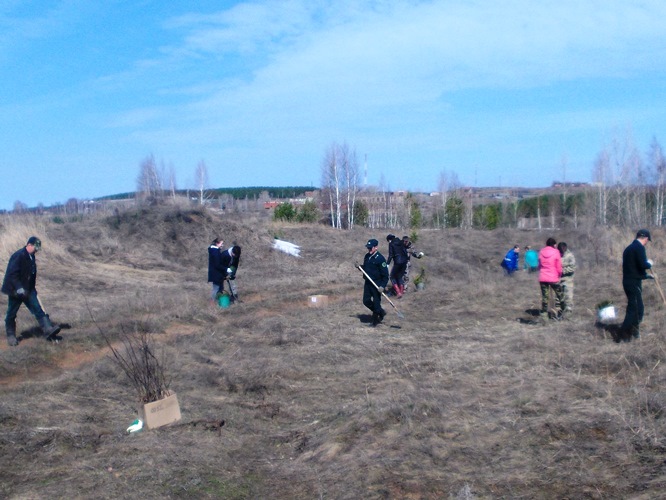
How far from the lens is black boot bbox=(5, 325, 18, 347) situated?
1128cm

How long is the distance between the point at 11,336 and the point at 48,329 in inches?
21.9

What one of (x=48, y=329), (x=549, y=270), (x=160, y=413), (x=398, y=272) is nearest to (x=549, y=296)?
(x=549, y=270)

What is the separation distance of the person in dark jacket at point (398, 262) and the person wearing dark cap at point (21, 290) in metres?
8.17

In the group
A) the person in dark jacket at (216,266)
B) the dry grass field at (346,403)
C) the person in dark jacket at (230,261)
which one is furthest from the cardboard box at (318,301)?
the person in dark jacket at (216,266)

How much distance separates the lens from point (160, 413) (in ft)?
23.6

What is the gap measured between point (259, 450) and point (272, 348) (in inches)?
185

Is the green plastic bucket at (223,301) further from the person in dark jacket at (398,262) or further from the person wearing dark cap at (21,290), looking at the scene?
the person wearing dark cap at (21,290)

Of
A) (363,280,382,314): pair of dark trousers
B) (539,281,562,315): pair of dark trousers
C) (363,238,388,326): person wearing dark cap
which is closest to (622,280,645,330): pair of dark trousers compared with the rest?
(539,281,562,315): pair of dark trousers

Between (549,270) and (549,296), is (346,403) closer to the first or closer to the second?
(549,270)

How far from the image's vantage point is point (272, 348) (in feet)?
38.0

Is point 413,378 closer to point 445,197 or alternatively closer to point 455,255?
point 455,255

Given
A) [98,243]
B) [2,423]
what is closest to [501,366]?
[2,423]

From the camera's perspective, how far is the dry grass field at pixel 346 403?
5.76m

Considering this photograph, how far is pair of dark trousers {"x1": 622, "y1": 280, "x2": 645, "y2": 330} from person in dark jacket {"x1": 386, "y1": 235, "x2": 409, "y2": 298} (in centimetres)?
727
